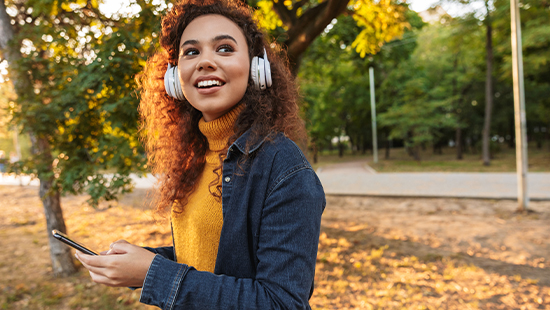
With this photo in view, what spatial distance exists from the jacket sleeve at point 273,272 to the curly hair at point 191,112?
0.82 feet

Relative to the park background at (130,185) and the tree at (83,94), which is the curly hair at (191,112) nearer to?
the park background at (130,185)

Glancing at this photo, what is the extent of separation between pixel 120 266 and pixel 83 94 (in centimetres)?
277

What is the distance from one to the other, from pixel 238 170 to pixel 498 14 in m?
18.1

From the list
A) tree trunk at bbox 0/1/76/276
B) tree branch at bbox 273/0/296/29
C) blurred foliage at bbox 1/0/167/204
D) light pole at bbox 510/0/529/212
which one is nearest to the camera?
blurred foliage at bbox 1/0/167/204

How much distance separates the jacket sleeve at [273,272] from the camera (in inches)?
36.2

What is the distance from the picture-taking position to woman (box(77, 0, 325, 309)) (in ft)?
3.09

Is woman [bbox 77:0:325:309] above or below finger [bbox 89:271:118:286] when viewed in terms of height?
above

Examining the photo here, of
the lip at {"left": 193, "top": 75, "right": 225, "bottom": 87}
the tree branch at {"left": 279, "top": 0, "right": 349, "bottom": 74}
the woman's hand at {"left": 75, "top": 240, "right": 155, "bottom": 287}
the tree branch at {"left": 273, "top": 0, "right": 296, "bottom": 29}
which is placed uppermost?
the tree branch at {"left": 273, "top": 0, "right": 296, "bottom": 29}

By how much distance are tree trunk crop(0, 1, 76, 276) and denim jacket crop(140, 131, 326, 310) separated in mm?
3389

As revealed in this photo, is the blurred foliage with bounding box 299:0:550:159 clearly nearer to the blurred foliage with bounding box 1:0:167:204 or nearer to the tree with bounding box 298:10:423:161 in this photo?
the tree with bounding box 298:10:423:161

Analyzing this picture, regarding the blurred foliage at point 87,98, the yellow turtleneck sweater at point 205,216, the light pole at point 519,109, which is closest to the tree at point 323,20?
the blurred foliage at point 87,98

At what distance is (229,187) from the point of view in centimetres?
113

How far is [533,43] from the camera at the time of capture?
43.1ft

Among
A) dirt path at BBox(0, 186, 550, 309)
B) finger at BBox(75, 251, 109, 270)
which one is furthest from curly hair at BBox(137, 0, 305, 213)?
dirt path at BBox(0, 186, 550, 309)
